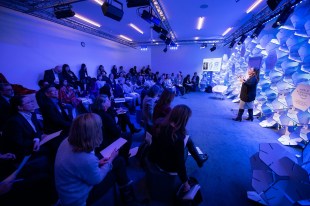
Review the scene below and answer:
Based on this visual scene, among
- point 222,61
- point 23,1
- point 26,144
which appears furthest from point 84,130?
point 222,61

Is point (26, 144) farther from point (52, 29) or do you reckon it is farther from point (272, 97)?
point (52, 29)

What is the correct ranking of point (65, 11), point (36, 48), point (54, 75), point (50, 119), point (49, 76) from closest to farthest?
point (50, 119), point (65, 11), point (36, 48), point (49, 76), point (54, 75)

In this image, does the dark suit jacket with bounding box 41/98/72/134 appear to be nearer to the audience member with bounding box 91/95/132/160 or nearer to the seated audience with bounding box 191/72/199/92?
the audience member with bounding box 91/95/132/160

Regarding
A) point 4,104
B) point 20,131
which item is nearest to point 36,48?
point 4,104

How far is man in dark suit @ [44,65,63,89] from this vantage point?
18.7 ft

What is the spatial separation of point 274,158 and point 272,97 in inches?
135

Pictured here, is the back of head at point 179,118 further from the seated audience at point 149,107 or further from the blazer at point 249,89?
the blazer at point 249,89

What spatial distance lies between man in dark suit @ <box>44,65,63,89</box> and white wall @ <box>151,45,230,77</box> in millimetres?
8419

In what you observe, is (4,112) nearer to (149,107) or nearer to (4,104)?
(4,104)

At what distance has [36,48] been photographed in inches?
219

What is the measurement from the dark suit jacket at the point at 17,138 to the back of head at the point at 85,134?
3.96ft

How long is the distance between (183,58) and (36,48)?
9.48m

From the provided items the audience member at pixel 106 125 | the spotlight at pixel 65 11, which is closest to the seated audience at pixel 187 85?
the spotlight at pixel 65 11

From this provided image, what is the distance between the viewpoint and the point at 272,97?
4215 mm
